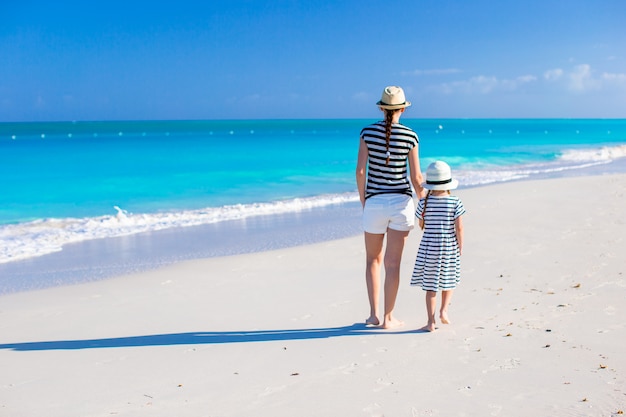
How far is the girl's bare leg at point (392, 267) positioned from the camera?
16.3ft

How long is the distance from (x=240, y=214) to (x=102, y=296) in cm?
803

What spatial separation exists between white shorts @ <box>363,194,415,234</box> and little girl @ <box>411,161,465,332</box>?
0.58 ft

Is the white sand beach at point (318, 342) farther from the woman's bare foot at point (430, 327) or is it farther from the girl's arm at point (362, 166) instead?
the girl's arm at point (362, 166)

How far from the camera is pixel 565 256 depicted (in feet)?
24.1

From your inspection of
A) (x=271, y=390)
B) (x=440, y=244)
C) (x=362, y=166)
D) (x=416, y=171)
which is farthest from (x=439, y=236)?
(x=271, y=390)

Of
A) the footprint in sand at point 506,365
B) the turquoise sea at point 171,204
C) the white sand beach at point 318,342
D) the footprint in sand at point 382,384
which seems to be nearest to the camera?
the white sand beach at point 318,342

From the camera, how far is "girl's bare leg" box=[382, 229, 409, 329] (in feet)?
16.3

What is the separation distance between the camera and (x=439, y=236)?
4938 mm

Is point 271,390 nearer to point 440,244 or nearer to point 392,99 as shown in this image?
point 440,244

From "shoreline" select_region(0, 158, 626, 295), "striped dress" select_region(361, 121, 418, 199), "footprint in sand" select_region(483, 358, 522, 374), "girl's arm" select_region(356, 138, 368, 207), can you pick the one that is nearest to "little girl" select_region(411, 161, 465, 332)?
"striped dress" select_region(361, 121, 418, 199)

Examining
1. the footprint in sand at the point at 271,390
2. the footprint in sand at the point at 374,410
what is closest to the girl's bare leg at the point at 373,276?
the footprint in sand at the point at 271,390

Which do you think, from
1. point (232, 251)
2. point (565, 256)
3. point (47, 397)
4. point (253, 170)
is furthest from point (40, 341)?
point (253, 170)

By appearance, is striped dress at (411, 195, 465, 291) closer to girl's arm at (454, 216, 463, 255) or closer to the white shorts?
girl's arm at (454, 216, 463, 255)

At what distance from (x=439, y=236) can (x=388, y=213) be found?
43cm
